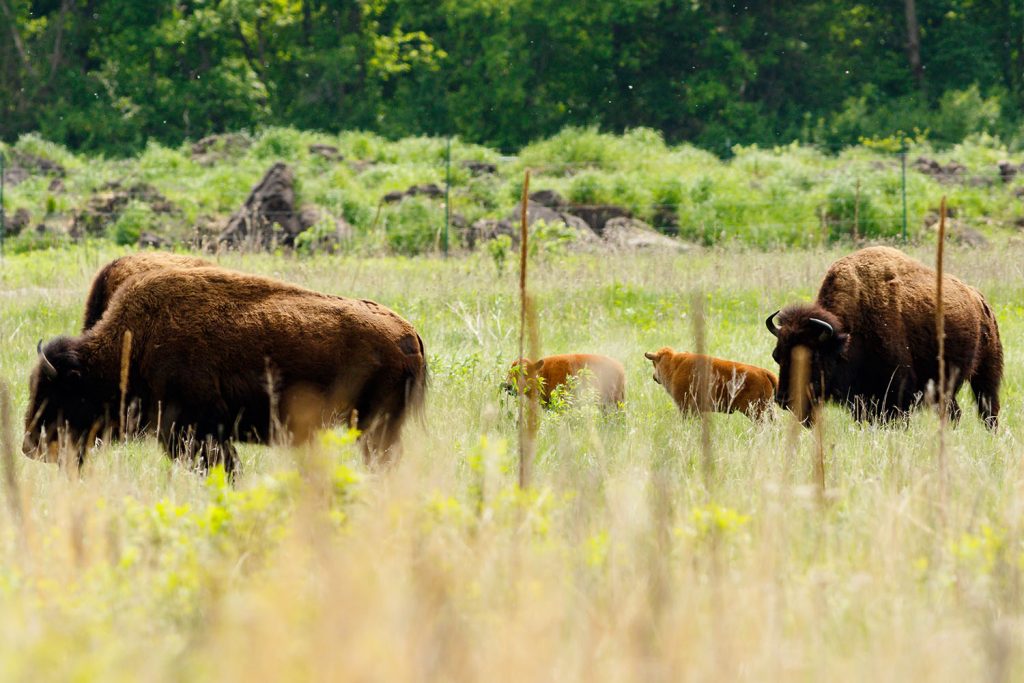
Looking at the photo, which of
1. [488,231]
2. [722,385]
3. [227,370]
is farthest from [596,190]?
[227,370]

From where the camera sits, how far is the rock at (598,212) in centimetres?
2217

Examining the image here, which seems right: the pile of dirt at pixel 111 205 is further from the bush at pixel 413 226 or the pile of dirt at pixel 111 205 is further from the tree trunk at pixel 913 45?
the tree trunk at pixel 913 45

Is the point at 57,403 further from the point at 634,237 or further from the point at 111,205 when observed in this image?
the point at 111,205

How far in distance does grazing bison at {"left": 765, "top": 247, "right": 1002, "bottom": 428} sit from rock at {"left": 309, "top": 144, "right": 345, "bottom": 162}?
23.4m

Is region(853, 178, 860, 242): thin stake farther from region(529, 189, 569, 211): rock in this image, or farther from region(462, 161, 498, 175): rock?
region(462, 161, 498, 175): rock

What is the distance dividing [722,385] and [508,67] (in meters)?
36.2

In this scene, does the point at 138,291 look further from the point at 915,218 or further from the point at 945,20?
the point at 945,20

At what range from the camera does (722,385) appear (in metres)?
8.86

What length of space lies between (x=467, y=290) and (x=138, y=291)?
21.7 ft

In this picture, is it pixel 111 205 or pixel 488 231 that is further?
pixel 111 205

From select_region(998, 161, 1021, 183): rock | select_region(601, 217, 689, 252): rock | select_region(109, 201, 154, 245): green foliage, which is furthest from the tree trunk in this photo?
select_region(109, 201, 154, 245): green foliage

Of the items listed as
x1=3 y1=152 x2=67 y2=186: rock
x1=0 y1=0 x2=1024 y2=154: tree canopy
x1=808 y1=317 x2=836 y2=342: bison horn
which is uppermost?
x1=0 y1=0 x2=1024 y2=154: tree canopy

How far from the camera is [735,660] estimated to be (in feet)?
9.41

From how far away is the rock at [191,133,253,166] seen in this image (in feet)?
102
